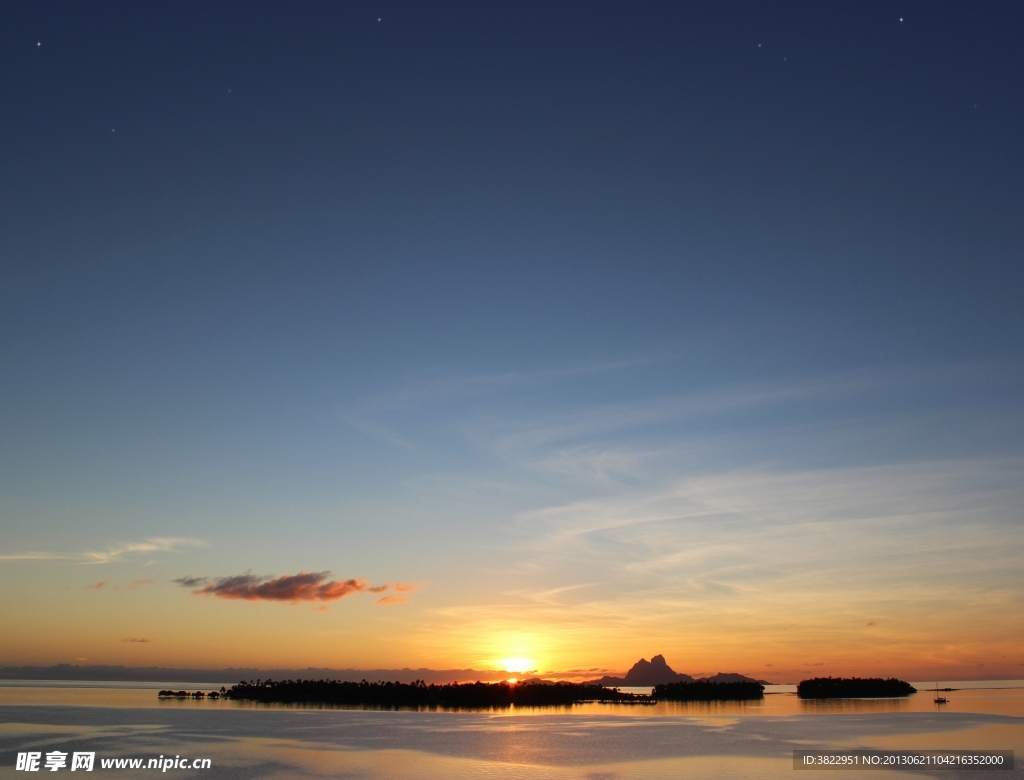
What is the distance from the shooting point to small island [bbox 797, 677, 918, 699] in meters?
127

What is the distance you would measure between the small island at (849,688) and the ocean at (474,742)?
46829 millimetres

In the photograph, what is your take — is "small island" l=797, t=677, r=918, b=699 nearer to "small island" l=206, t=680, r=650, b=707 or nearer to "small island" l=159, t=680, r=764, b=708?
"small island" l=159, t=680, r=764, b=708

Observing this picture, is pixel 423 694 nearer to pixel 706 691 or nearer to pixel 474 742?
pixel 706 691

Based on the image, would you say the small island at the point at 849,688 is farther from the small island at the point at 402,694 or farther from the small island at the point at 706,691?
the small island at the point at 402,694

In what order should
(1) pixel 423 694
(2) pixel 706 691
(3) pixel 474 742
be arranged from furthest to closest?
(2) pixel 706 691 < (1) pixel 423 694 < (3) pixel 474 742

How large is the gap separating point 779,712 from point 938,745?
4013 cm

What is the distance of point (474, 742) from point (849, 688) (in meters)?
102

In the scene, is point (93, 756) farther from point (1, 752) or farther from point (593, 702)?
point (593, 702)

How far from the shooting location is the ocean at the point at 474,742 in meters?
37.9

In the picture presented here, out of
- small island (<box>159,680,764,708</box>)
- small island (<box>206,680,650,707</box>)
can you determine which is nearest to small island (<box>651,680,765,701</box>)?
small island (<box>159,680,764,708</box>)

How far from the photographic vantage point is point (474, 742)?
170ft

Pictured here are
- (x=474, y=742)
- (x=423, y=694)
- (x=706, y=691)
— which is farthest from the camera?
(x=706, y=691)

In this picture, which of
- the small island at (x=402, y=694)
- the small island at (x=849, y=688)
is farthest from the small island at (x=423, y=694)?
the small island at (x=849, y=688)

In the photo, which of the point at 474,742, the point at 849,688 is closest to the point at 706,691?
the point at 849,688
